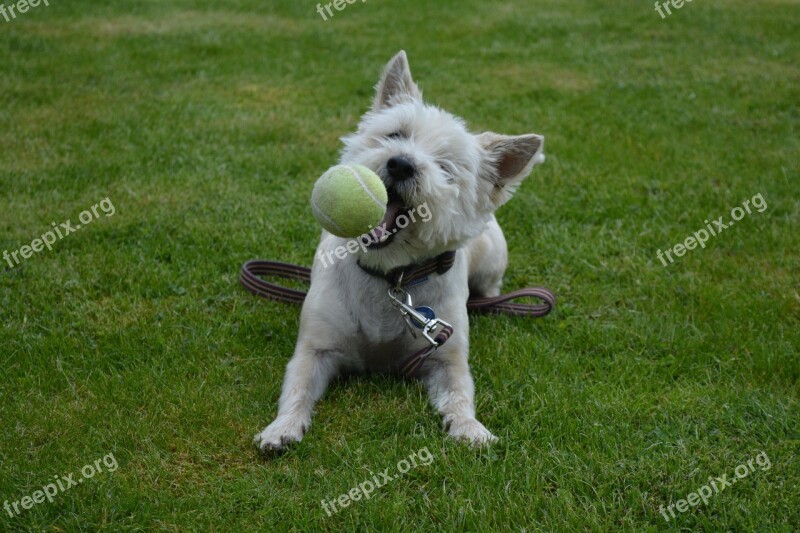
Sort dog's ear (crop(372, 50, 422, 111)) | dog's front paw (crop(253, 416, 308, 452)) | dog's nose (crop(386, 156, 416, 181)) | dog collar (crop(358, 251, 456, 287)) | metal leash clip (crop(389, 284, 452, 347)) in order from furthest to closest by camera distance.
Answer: dog's ear (crop(372, 50, 422, 111)) < dog collar (crop(358, 251, 456, 287)) < metal leash clip (crop(389, 284, 452, 347)) < dog's nose (crop(386, 156, 416, 181)) < dog's front paw (crop(253, 416, 308, 452))

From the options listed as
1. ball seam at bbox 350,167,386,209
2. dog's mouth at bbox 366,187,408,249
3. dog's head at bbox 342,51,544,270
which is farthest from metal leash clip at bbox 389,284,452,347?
ball seam at bbox 350,167,386,209

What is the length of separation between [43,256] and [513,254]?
3248 millimetres

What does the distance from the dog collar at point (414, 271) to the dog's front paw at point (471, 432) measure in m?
0.73

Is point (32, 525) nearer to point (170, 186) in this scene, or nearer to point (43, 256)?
point (43, 256)

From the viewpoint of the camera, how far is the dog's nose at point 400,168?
3436 millimetres

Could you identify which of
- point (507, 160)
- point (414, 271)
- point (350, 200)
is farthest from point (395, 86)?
point (350, 200)

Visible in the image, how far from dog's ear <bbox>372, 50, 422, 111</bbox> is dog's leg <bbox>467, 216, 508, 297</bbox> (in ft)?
3.45

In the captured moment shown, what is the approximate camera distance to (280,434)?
333cm

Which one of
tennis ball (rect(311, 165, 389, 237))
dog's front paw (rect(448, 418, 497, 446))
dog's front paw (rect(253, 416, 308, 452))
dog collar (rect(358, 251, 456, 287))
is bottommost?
dog's front paw (rect(448, 418, 497, 446))

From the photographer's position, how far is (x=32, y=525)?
2.80m

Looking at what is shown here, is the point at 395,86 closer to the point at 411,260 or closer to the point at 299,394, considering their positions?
the point at 411,260

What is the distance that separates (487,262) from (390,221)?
144cm

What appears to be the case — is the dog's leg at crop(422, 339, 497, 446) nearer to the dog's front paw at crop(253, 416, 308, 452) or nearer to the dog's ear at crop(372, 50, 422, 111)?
the dog's front paw at crop(253, 416, 308, 452)

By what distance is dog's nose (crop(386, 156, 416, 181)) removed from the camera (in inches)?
135
